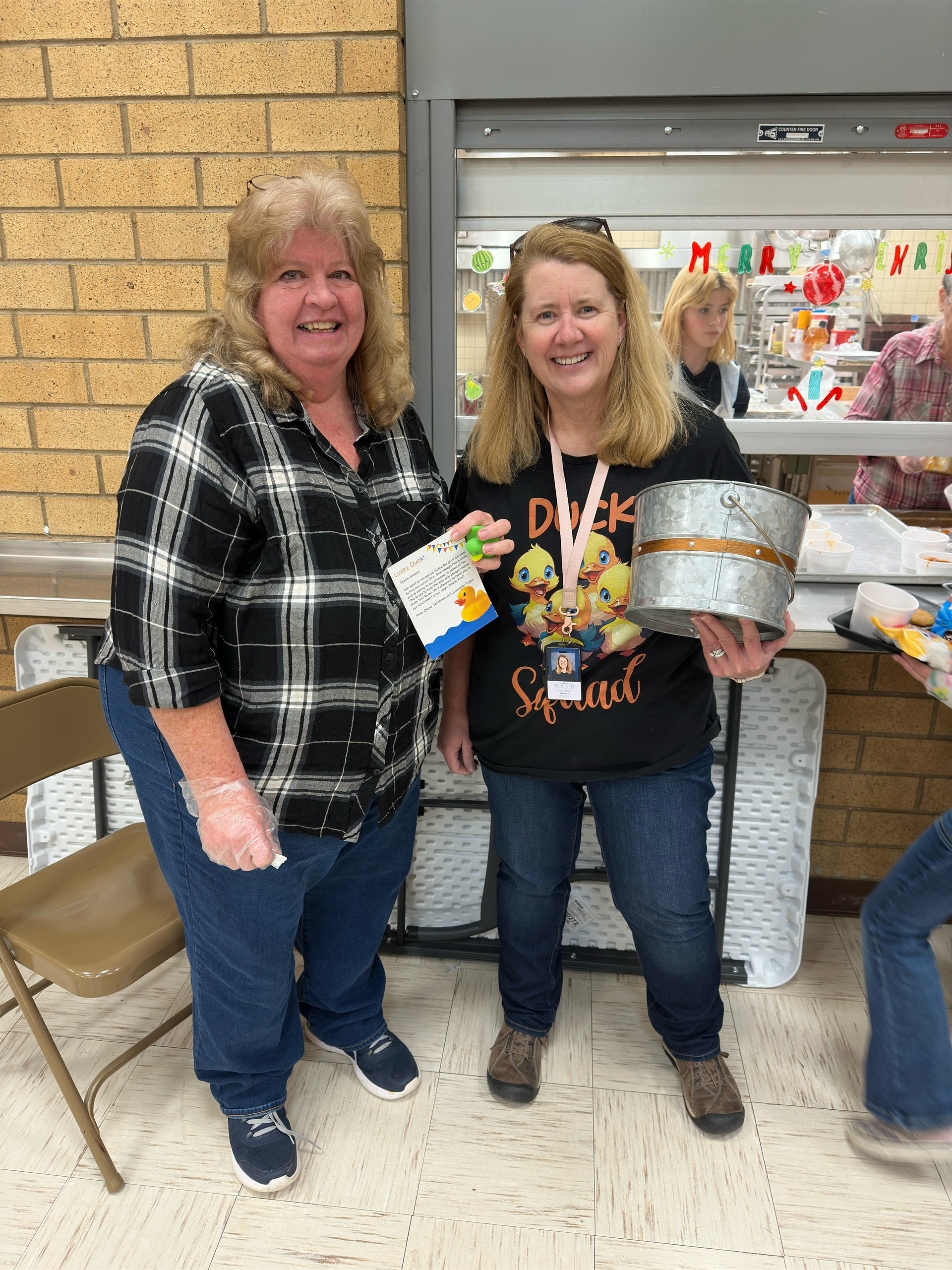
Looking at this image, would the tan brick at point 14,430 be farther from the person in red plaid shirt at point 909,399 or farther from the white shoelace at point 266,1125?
the person in red plaid shirt at point 909,399

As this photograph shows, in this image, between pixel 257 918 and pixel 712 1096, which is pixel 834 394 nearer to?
pixel 712 1096

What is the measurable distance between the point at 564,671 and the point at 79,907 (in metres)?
1.10

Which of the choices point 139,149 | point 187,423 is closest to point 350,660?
point 187,423

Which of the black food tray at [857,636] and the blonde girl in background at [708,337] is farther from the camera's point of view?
the blonde girl in background at [708,337]

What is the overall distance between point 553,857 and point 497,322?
1.07 metres

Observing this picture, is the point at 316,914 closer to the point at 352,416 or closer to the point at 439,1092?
the point at 439,1092

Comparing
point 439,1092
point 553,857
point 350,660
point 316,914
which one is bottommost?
point 439,1092

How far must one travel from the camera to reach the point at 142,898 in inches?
69.7

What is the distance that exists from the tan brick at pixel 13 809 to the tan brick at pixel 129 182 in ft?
5.70

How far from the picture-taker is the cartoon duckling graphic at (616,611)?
154cm

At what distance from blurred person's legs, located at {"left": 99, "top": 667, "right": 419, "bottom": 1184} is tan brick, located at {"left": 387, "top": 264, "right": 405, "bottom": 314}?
1.15 meters

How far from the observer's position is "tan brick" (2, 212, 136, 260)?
215 cm

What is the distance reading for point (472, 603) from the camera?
152 cm

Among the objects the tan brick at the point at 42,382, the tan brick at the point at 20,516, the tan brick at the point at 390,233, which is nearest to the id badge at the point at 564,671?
the tan brick at the point at 390,233
